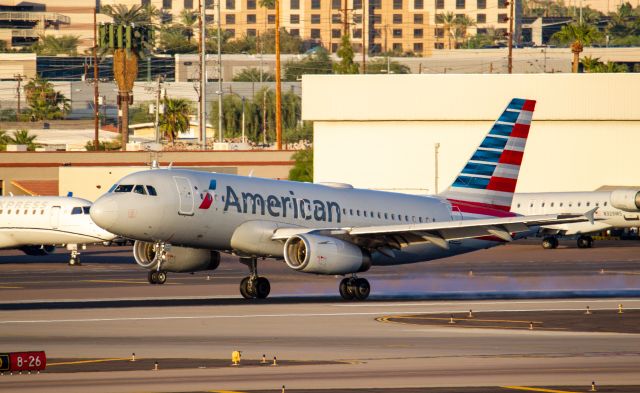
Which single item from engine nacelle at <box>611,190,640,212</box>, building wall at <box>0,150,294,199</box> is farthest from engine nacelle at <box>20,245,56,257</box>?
engine nacelle at <box>611,190,640,212</box>

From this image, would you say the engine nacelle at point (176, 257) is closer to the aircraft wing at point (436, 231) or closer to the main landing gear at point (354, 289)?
the aircraft wing at point (436, 231)

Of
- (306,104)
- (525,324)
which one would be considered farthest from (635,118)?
(525,324)

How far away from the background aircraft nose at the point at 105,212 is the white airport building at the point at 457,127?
202ft

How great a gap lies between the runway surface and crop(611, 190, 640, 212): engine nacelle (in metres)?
25.1

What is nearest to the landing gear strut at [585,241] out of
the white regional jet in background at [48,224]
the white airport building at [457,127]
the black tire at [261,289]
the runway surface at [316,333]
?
the white airport building at [457,127]

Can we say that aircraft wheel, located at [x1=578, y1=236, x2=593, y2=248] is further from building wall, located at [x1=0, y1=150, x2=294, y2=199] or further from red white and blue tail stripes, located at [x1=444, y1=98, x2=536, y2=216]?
red white and blue tail stripes, located at [x1=444, y1=98, x2=536, y2=216]

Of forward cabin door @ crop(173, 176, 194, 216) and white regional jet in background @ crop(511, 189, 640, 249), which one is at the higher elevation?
forward cabin door @ crop(173, 176, 194, 216)

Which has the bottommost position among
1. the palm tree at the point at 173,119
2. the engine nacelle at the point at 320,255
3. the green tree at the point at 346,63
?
the engine nacelle at the point at 320,255

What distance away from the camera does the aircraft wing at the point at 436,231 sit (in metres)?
43.6

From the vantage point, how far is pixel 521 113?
50719 millimetres

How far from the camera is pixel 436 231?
44875 mm

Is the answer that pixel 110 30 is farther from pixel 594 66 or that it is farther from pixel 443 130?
pixel 443 130

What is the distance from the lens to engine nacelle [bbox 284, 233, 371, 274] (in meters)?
42.4

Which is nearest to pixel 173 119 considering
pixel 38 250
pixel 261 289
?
pixel 38 250
